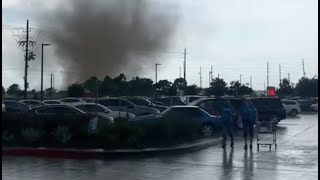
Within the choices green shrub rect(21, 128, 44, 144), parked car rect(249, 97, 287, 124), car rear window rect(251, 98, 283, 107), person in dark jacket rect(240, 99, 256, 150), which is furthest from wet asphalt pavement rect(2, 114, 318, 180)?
car rear window rect(251, 98, 283, 107)

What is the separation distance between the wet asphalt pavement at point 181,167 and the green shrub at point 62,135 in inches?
72.8

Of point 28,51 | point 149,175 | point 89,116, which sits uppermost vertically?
point 28,51

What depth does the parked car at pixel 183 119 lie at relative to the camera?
1967cm

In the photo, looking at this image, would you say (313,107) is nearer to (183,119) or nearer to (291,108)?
(291,108)

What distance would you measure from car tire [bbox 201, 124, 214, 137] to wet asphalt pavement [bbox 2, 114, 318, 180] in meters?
6.11

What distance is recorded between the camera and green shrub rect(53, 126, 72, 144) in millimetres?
16922

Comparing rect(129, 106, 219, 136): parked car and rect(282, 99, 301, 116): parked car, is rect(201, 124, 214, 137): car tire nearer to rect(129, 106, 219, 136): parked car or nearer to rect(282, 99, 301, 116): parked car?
rect(129, 106, 219, 136): parked car

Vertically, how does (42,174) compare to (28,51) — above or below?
below

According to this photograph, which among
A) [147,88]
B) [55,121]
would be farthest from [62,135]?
[147,88]

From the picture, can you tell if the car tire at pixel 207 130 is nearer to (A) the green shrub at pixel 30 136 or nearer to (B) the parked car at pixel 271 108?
(A) the green shrub at pixel 30 136

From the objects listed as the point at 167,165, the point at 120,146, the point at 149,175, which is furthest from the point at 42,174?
the point at 120,146

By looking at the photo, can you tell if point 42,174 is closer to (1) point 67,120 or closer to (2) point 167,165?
(2) point 167,165

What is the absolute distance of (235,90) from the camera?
7688 centimetres

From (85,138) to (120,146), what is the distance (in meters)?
1.34
